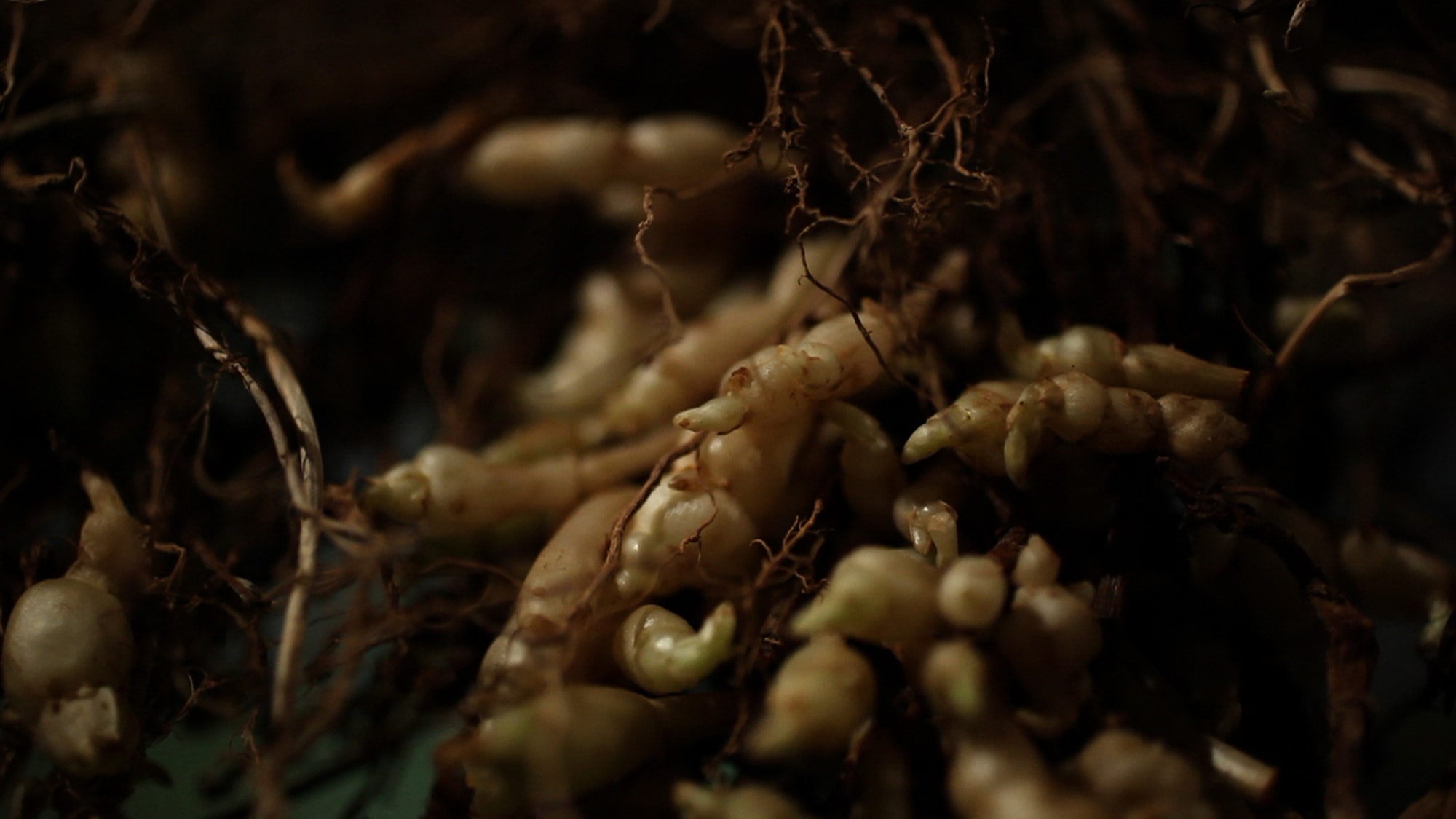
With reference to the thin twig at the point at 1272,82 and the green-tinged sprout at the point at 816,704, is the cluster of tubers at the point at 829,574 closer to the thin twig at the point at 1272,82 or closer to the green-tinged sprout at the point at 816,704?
the green-tinged sprout at the point at 816,704

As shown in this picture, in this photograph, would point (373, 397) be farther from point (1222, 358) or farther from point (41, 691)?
point (1222, 358)

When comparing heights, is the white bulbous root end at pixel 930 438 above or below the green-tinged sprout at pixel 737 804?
above

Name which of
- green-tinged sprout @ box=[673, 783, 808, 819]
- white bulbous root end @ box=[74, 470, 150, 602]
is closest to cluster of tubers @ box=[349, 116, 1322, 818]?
green-tinged sprout @ box=[673, 783, 808, 819]

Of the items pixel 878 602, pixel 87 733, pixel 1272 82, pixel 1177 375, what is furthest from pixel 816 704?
pixel 1272 82

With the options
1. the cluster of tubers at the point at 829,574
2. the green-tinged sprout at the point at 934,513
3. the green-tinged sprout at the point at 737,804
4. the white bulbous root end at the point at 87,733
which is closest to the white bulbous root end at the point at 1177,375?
the cluster of tubers at the point at 829,574

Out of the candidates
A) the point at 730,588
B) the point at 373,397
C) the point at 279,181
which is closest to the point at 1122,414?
the point at 730,588

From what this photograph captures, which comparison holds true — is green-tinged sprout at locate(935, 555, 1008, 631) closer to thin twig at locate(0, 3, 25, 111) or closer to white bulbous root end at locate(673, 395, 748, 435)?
white bulbous root end at locate(673, 395, 748, 435)
